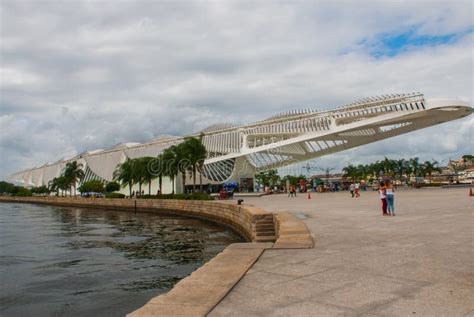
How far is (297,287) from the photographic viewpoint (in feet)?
16.5

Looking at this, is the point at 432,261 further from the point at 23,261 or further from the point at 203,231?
the point at 203,231

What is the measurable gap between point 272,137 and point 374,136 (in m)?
15.3

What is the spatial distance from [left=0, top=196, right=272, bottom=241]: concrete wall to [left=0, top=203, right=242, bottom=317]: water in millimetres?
1140

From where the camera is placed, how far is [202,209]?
95.4 ft

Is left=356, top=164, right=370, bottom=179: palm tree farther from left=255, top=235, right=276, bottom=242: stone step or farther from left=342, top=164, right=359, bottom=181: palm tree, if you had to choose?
left=255, top=235, right=276, bottom=242: stone step

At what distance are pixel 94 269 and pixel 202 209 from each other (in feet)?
58.3

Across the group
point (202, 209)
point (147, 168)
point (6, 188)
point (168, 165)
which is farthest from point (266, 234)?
point (6, 188)

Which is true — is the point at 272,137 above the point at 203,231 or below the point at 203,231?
above

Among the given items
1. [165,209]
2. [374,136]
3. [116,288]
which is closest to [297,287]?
[116,288]

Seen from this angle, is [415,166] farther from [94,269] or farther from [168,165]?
[94,269]

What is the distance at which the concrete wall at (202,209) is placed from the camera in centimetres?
1539

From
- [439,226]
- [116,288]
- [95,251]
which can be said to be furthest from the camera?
[95,251]

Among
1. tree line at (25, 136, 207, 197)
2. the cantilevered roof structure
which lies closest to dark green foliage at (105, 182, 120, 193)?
tree line at (25, 136, 207, 197)

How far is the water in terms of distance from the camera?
26.3ft
